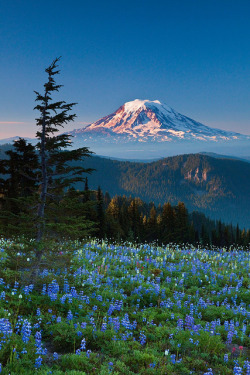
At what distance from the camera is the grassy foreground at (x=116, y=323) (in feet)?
18.2

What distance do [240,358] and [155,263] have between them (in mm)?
7230

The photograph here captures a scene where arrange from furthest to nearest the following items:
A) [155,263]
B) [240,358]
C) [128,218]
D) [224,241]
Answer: [224,241] < [128,218] < [155,263] < [240,358]

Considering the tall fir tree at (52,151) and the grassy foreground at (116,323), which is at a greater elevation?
the tall fir tree at (52,151)

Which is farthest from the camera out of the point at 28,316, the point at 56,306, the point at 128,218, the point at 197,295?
the point at 128,218

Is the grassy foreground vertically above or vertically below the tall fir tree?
below

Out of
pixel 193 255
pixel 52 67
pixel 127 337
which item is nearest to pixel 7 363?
pixel 127 337

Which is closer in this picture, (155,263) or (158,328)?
(158,328)

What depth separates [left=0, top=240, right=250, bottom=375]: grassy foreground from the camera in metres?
5.54

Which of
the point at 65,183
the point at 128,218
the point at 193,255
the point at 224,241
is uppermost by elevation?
the point at 65,183

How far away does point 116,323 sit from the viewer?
688 cm

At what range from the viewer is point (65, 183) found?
30.2 ft

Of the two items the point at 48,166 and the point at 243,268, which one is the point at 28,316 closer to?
the point at 48,166

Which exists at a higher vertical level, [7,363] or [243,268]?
[7,363]

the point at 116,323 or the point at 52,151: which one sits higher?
the point at 52,151
